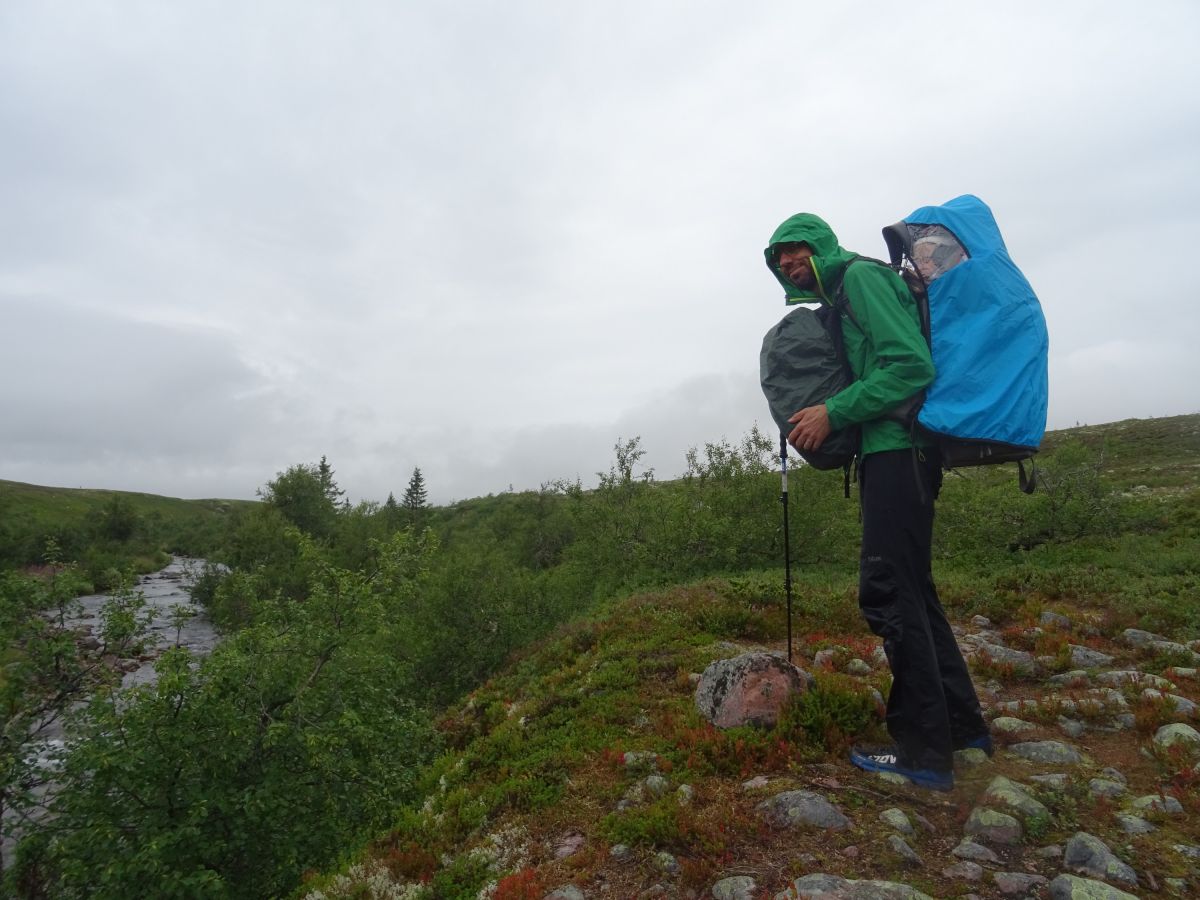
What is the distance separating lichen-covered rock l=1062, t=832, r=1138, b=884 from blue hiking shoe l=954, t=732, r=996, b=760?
1150 millimetres

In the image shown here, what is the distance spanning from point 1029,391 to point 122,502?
68480 millimetres

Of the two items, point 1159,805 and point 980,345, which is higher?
point 980,345

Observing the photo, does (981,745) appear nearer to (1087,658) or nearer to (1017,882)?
(1017,882)

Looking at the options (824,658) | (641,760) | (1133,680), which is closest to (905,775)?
(641,760)

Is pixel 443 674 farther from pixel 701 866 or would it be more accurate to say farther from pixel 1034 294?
pixel 1034 294

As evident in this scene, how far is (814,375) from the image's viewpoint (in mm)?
4645

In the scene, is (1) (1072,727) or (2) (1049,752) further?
(1) (1072,727)

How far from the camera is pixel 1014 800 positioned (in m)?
4.03

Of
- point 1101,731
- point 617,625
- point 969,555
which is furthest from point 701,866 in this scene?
point 969,555

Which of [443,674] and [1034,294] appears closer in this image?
[1034,294]

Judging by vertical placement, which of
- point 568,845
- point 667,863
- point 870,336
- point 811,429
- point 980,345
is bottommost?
point 568,845

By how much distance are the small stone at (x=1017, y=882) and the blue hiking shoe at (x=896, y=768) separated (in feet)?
2.91

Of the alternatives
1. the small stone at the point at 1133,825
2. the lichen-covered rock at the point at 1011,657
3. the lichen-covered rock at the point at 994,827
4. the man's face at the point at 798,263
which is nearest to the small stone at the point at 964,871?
the lichen-covered rock at the point at 994,827

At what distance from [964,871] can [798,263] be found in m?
3.90
